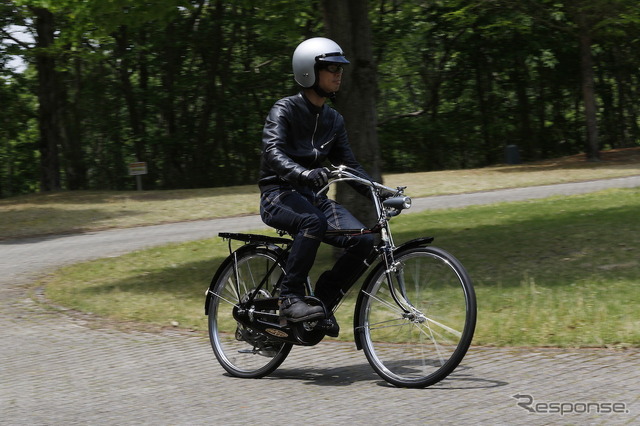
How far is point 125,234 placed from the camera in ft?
60.6

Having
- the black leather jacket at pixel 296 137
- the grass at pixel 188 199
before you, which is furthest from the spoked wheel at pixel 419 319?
the grass at pixel 188 199

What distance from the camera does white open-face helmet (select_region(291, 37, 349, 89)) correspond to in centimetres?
585

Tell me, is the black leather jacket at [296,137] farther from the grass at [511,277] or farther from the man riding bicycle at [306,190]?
the grass at [511,277]

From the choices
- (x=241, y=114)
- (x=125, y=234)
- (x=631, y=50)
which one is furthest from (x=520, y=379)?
(x=631, y=50)

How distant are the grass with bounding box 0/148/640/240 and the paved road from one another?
13.4 m

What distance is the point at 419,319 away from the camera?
5602 mm

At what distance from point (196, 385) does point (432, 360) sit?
157 centimetres

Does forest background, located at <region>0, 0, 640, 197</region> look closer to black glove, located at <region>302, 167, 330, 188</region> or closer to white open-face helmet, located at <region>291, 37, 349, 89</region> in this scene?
white open-face helmet, located at <region>291, 37, 349, 89</region>

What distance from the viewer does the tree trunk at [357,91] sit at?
10922 mm

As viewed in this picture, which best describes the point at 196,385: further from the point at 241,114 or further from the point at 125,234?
the point at 241,114

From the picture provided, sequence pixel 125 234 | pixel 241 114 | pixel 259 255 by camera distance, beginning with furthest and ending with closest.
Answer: pixel 241 114 < pixel 125 234 < pixel 259 255

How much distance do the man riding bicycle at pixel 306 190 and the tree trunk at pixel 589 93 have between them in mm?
25424

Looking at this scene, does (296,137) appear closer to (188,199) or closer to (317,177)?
(317,177)

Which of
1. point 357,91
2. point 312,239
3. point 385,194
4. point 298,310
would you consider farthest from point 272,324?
point 357,91
